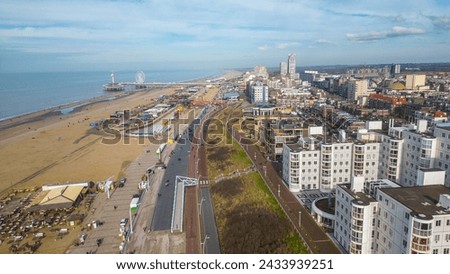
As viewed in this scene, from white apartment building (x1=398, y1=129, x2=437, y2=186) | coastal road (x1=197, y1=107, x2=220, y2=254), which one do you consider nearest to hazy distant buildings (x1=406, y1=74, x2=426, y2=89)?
coastal road (x1=197, y1=107, x2=220, y2=254)

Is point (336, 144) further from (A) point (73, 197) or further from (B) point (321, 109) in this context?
(B) point (321, 109)

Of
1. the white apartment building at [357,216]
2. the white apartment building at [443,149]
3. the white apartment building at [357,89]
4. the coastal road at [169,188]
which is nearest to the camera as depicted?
the white apartment building at [357,216]

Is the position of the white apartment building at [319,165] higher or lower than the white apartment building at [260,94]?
lower

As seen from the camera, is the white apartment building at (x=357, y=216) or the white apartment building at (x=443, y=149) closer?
the white apartment building at (x=357, y=216)

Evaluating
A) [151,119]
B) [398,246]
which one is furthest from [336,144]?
[151,119]

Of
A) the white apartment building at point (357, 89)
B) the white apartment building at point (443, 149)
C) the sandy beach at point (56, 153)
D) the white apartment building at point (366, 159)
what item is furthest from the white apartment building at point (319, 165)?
the white apartment building at point (357, 89)

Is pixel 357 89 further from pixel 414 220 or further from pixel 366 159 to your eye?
pixel 414 220

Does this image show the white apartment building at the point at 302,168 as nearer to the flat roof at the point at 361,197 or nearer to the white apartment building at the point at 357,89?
the flat roof at the point at 361,197
